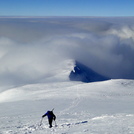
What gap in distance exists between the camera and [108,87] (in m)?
37.3

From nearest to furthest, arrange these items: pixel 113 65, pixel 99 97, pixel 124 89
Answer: pixel 99 97 < pixel 124 89 < pixel 113 65

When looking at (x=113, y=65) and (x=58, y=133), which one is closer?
(x=58, y=133)

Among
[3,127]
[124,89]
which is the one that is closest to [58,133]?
[3,127]

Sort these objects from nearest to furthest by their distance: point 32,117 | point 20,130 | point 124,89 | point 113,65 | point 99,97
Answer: point 20,130, point 32,117, point 99,97, point 124,89, point 113,65

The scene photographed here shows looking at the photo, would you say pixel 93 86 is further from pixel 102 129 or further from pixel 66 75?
pixel 66 75

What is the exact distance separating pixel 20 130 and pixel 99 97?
Answer: 55.3 feet

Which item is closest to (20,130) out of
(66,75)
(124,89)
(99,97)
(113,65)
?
(99,97)

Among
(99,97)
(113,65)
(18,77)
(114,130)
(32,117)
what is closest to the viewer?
(114,130)

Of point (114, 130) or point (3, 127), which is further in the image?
point (3, 127)

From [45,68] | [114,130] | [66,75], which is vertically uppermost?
[45,68]

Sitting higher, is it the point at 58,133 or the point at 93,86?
the point at 93,86

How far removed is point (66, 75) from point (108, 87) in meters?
41.4

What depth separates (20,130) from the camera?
47.9 feet

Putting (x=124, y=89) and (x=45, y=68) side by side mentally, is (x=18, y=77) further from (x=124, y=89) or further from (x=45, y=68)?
(x=124, y=89)
